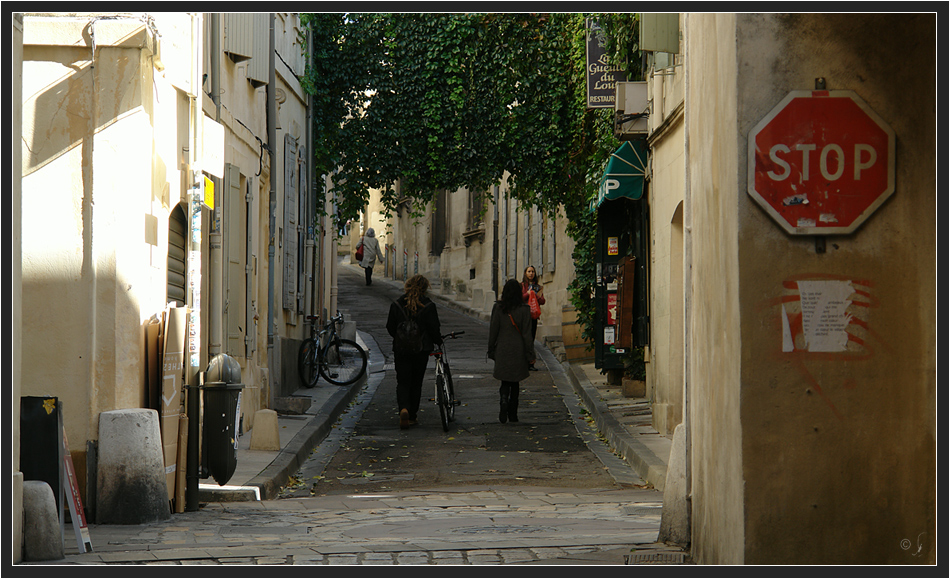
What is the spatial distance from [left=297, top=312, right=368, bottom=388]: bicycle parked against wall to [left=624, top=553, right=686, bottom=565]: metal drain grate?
1111 centimetres

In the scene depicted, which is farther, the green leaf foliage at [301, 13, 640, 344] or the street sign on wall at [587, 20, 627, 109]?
the green leaf foliage at [301, 13, 640, 344]

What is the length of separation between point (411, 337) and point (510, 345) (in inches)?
52.9

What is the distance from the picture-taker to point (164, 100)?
7.80 metres

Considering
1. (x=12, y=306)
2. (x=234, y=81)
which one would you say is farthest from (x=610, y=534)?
(x=234, y=81)

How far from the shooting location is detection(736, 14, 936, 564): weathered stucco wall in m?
4.05

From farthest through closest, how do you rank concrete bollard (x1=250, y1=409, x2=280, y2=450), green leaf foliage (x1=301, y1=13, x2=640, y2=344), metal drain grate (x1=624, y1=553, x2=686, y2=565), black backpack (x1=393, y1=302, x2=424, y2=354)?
1. green leaf foliage (x1=301, y1=13, x2=640, y2=344)
2. black backpack (x1=393, y1=302, x2=424, y2=354)
3. concrete bollard (x1=250, y1=409, x2=280, y2=450)
4. metal drain grate (x1=624, y1=553, x2=686, y2=565)

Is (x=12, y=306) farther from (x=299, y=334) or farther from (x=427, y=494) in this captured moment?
(x=299, y=334)

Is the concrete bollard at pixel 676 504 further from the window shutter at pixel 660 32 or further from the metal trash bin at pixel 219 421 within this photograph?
the window shutter at pixel 660 32

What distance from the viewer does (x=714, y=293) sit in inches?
175

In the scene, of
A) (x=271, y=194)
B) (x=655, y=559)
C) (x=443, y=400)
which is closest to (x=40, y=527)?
(x=655, y=559)

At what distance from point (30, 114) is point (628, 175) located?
790cm

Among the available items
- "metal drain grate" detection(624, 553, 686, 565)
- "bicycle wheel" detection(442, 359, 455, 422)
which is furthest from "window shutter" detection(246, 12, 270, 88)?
"metal drain grate" detection(624, 553, 686, 565)

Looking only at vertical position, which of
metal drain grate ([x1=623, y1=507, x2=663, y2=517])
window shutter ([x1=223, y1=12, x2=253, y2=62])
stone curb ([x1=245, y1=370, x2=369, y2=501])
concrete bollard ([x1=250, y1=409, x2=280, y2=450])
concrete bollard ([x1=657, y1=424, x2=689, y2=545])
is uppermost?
window shutter ([x1=223, y1=12, x2=253, y2=62])

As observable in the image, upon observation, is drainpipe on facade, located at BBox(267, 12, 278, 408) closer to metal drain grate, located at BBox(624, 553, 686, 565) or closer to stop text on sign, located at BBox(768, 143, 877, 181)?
metal drain grate, located at BBox(624, 553, 686, 565)
